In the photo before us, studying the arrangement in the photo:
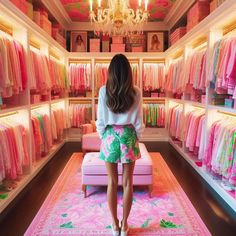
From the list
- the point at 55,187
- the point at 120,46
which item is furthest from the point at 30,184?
the point at 120,46

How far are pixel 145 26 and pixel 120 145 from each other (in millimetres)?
5153

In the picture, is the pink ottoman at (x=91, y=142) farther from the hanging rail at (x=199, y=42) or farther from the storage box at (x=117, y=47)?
the storage box at (x=117, y=47)

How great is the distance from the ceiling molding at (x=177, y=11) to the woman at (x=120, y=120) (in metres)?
3.31

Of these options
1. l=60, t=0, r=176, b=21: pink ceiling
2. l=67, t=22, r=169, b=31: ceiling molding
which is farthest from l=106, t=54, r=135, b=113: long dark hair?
l=67, t=22, r=169, b=31: ceiling molding

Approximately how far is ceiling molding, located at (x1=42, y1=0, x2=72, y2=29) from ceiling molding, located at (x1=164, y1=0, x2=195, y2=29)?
2.38 meters

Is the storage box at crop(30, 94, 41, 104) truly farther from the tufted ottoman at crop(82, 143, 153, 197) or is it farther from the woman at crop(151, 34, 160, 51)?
the woman at crop(151, 34, 160, 51)

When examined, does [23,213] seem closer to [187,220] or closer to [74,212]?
[74,212]

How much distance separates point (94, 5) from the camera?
5.08 metres

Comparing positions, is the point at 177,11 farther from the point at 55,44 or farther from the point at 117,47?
the point at 55,44

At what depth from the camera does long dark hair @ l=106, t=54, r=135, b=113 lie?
6.10 feet

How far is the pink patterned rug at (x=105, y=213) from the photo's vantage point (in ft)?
7.26

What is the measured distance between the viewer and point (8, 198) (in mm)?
2686

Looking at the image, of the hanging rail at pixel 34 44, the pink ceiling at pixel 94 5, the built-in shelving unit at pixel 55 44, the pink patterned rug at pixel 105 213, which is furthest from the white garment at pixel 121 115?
the pink ceiling at pixel 94 5

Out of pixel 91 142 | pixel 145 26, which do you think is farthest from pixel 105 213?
pixel 145 26
